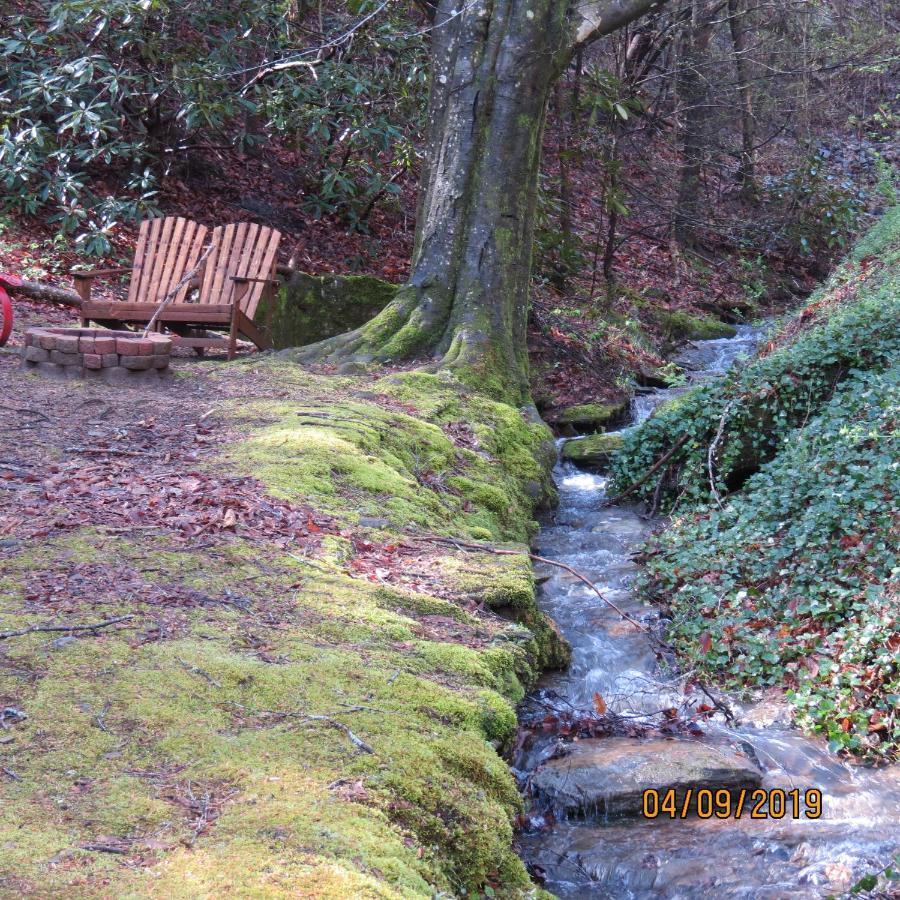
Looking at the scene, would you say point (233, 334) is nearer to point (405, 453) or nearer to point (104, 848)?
point (405, 453)

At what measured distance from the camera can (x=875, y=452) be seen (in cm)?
550

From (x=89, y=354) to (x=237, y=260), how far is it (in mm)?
2588

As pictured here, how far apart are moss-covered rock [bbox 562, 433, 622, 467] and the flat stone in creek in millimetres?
4485

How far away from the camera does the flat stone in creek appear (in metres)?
3.64

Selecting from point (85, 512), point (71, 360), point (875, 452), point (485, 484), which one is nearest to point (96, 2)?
point (71, 360)

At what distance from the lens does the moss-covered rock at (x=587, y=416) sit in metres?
9.30

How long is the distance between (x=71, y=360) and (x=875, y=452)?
18.1 feet

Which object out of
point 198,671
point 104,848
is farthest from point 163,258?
point 104,848

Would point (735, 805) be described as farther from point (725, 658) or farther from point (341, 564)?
point (341, 564)

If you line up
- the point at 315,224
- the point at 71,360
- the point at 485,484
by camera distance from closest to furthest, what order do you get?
the point at 485,484
the point at 71,360
the point at 315,224

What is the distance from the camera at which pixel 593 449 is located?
839 centimetres

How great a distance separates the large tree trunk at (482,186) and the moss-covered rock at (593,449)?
2.41ft

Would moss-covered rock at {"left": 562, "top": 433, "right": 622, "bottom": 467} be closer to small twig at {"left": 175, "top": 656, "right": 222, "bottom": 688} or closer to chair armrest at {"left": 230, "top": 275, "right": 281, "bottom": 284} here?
chair armrest at {"left": 230, "top": 275, "right": 281, "bottom": 284}
